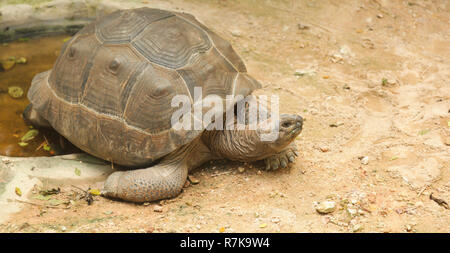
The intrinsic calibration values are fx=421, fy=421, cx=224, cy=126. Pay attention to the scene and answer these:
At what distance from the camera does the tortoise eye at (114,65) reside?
3.42 metres

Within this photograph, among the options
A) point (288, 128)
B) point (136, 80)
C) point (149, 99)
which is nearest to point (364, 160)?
point (288, 128)

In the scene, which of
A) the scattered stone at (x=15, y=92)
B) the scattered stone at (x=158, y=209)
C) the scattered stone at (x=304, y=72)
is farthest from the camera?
the scattered stone at (x=304, y=72)

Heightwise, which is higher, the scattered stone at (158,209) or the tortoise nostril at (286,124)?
the tortoise nostril at (286,124)

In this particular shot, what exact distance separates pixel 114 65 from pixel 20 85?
215cm

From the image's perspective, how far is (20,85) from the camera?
4.95 m

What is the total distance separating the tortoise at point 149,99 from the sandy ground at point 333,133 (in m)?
0.20

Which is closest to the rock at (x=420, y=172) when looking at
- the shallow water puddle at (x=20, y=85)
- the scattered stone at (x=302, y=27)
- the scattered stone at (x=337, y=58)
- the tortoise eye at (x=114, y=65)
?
the scattered stone at (x=337, y=58)

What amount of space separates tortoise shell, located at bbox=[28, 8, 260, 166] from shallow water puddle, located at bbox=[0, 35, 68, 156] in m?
0.62

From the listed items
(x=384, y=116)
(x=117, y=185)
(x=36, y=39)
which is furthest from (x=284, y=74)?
(x=36, y=39)

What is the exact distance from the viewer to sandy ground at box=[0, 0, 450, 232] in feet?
9.61

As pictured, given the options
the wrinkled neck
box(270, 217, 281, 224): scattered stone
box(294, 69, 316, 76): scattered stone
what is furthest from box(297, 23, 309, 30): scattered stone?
box(270, 217, 281, 224): scattered stone

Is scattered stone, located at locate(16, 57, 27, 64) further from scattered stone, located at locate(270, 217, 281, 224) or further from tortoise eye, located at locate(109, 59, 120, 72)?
scattered stone, located at locate(270, 217, 281, 224)

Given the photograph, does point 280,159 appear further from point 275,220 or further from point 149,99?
point 149,99

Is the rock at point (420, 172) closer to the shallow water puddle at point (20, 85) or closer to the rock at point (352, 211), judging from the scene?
the rock at point (352, 211)
